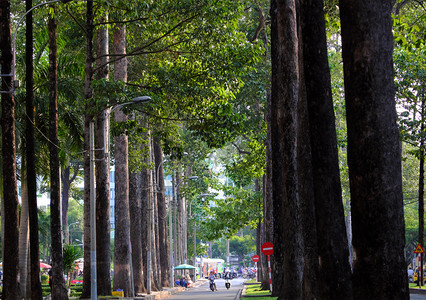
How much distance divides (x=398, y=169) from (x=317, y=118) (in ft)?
13.8

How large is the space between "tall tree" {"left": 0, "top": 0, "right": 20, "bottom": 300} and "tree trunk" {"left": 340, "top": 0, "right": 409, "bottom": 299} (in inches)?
510

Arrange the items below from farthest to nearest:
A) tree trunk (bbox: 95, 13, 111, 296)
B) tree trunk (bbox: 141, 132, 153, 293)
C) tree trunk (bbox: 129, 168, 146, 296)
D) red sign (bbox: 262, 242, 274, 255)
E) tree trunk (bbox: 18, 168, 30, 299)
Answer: tree trunk (bbox: 141, 132, 153, 293)
tree trunk (bbox: 129, 168, 146, 296)
red sign (bbox: 262, 242, 274, 255)
tree trunk (bbox: 18, 168, 30, 299)
tree trunk (bbox: 95, 13, 111, 296)

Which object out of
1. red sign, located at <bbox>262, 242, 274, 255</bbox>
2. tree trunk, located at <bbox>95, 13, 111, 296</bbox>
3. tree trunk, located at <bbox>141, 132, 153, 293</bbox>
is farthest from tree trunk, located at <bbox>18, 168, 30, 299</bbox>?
red sign, located at <bbox>262, 242, 274, 255</bbox>

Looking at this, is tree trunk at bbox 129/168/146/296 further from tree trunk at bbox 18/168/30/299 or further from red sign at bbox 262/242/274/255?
red sign at bbox 262/242/274/255

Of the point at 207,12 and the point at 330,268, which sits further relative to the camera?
the point at 207,12

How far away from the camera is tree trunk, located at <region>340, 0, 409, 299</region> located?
764 centimetres

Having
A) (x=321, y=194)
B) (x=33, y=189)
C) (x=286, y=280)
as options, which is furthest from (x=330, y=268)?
(x=33, y=189)

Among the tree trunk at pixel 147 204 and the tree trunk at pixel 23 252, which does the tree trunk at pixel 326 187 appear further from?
the tree trunk at pixel 147 204

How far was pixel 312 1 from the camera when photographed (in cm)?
1228

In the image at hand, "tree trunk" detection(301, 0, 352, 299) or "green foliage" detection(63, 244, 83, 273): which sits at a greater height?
"tree trunk" detection(301, 0, 352, 299)

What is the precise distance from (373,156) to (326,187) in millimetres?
3915

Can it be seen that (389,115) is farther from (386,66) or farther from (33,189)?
(33,189)

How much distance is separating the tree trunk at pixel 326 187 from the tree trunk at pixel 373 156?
366 cm

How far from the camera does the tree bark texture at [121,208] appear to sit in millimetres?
→ 28000
